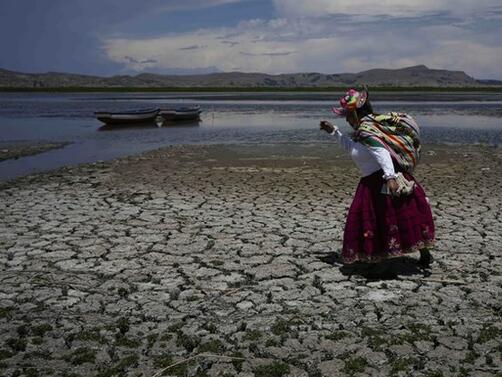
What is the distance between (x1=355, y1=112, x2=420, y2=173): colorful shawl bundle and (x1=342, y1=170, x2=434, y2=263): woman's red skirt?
0.18 m

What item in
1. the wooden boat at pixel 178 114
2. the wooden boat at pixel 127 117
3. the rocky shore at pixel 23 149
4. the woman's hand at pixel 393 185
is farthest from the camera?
the wooden boat at pixel 178 114

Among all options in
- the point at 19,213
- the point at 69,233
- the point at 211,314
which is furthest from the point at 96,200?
the point at 211,314

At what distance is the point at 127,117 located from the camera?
30578mm

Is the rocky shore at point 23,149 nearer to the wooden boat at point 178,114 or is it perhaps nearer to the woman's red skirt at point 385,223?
the wooden boat at point 178,114

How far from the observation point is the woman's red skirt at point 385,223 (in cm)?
494

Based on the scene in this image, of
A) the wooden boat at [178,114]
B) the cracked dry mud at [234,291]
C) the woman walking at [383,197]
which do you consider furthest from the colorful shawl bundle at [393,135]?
the wooden boat at [178,114]

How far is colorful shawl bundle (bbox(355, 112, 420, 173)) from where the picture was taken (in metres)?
4.83

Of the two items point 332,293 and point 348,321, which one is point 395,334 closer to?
point 348,321

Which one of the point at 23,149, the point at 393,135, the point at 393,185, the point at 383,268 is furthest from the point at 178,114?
the point at 393,185

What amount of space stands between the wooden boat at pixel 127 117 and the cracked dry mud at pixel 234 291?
2092cm

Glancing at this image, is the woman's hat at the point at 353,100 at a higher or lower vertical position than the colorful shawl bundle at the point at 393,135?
higher

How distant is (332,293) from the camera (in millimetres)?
4883

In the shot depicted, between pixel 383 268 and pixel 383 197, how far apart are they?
83 centimetres

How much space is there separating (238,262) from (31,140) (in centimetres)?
1808
